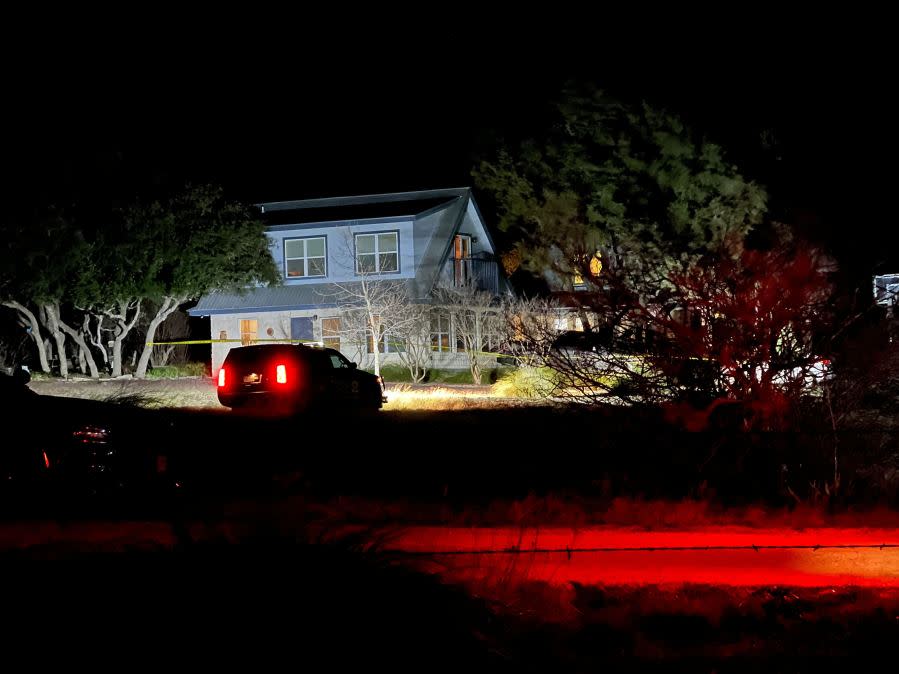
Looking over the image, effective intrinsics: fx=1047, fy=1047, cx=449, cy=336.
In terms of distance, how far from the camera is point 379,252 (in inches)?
1505

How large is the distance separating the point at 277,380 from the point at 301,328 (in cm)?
1876

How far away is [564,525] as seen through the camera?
11031 millimetres

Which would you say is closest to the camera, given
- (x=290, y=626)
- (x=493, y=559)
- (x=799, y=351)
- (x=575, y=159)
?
A: (x=290, y=626)

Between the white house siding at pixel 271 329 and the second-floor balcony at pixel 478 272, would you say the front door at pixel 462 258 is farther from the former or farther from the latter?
the white house siding at pixel 271 329

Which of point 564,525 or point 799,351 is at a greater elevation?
point 799,351

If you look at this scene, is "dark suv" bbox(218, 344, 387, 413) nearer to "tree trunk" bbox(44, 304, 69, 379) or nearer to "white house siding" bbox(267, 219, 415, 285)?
"tree trunk" bbox(44, 304, 69, 379)

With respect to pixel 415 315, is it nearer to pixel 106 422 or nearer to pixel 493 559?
pixel 106 422

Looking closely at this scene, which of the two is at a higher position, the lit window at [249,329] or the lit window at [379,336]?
the lit window at [249,329]

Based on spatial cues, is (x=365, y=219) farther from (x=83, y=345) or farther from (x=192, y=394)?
(x=192, y=394)

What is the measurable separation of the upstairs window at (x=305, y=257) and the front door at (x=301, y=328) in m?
1.71

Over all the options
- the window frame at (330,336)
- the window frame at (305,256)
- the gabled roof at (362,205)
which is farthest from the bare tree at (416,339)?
the window frame at (305,256)

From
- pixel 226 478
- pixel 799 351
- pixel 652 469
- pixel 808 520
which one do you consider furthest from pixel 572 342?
pixel 226 478

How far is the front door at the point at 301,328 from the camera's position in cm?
3984

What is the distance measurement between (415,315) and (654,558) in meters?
25.0
